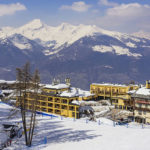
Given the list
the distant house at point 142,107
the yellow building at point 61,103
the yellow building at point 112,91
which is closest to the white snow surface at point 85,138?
the distant house at point 142,107

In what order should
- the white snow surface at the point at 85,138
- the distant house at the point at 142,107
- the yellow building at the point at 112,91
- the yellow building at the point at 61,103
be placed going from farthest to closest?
1. the yellow building at the point at 112,91
2. the yellow building at the point at 61,103
3. the distant house at the point at 142,107
4. the white snow surface at the point at 85,138

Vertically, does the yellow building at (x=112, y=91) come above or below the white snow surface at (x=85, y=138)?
above

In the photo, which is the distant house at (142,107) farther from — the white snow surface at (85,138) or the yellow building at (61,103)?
the white snow surface at (85,138)

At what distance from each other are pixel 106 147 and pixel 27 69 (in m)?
21.5

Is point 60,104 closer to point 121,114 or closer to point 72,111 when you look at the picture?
point 72,111

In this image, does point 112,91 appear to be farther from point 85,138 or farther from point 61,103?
point 85,138

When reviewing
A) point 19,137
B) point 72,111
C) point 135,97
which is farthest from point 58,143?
point 72,111

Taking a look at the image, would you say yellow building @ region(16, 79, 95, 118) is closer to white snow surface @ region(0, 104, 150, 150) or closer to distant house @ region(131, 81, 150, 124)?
distant house @ region(131, 81, 150, 124)

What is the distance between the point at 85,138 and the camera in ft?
165

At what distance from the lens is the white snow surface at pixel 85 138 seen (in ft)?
147

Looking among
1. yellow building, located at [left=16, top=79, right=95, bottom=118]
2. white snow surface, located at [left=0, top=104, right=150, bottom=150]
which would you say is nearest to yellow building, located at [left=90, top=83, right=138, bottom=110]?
yellow building, located at [left=16, top=79, right=95, bottom=118]

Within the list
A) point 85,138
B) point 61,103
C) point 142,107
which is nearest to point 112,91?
point 61,103

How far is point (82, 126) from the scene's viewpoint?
62.5 meters

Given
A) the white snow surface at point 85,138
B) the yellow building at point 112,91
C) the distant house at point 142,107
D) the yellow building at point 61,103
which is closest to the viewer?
the white snow surface at point 85,138
